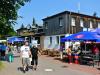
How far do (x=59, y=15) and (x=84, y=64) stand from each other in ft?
66.1

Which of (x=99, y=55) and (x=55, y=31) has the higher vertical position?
(x=55, y=31)

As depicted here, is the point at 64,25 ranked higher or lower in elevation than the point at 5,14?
higher

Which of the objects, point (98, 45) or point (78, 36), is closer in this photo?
point (78, 36)

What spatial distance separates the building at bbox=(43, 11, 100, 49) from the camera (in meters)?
42.6

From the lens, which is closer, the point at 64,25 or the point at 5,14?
the point at 5,14

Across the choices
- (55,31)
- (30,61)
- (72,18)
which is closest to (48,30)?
(55,31)

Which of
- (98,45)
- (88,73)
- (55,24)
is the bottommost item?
(88,73)

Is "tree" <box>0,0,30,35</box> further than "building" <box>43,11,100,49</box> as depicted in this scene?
No

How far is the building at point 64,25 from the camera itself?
4259 cm

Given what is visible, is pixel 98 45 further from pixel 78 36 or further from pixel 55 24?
pixel 55 24

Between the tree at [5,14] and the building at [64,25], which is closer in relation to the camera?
the tree at [5,14]

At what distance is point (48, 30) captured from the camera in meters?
47.8

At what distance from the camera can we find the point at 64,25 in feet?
140

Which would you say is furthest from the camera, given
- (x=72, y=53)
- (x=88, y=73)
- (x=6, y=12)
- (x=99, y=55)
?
(x=72, y=53)
